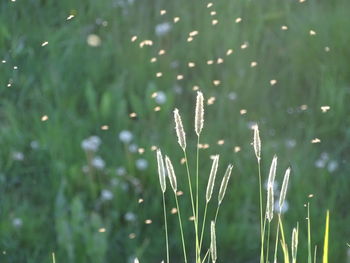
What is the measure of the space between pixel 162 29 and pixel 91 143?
2.35ft

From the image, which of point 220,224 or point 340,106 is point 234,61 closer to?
point 340,106

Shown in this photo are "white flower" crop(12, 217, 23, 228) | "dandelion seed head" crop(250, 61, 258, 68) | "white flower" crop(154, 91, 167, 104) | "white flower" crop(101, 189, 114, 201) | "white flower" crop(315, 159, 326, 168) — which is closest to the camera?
"white flower" crop(12, 217, 23, 228)

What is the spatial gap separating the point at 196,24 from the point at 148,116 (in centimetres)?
53

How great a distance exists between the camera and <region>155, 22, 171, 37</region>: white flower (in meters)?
3.48

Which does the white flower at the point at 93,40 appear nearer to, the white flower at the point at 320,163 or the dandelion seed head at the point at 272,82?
the dandelion seed head at the point at 272,82

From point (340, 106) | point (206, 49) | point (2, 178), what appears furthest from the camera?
point (206, 49)

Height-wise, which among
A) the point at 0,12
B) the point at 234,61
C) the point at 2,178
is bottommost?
the point at 2,178

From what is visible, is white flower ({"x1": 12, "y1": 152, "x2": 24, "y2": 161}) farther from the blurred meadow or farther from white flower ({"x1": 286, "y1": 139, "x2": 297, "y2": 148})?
white flower ({"x1": 286, "y1": 139, "x2": 297, "y2": 148})

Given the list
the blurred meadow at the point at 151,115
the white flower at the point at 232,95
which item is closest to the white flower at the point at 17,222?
the blurred meadow at the point at 151,115

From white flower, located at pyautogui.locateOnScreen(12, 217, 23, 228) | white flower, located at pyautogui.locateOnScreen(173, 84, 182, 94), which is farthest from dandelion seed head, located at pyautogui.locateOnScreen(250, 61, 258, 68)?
white flower, located at pyautogui.locateOnScreen(12, 217, 23, 228)

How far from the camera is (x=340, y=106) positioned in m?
3.18

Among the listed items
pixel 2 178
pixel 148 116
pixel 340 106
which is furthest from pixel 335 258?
pixel 2 178

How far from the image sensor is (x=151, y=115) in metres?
3.17

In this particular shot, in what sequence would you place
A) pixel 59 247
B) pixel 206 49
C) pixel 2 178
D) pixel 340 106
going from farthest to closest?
pixel 206 49, pixel 340 106, pixel 2 178, pixel 59 247
